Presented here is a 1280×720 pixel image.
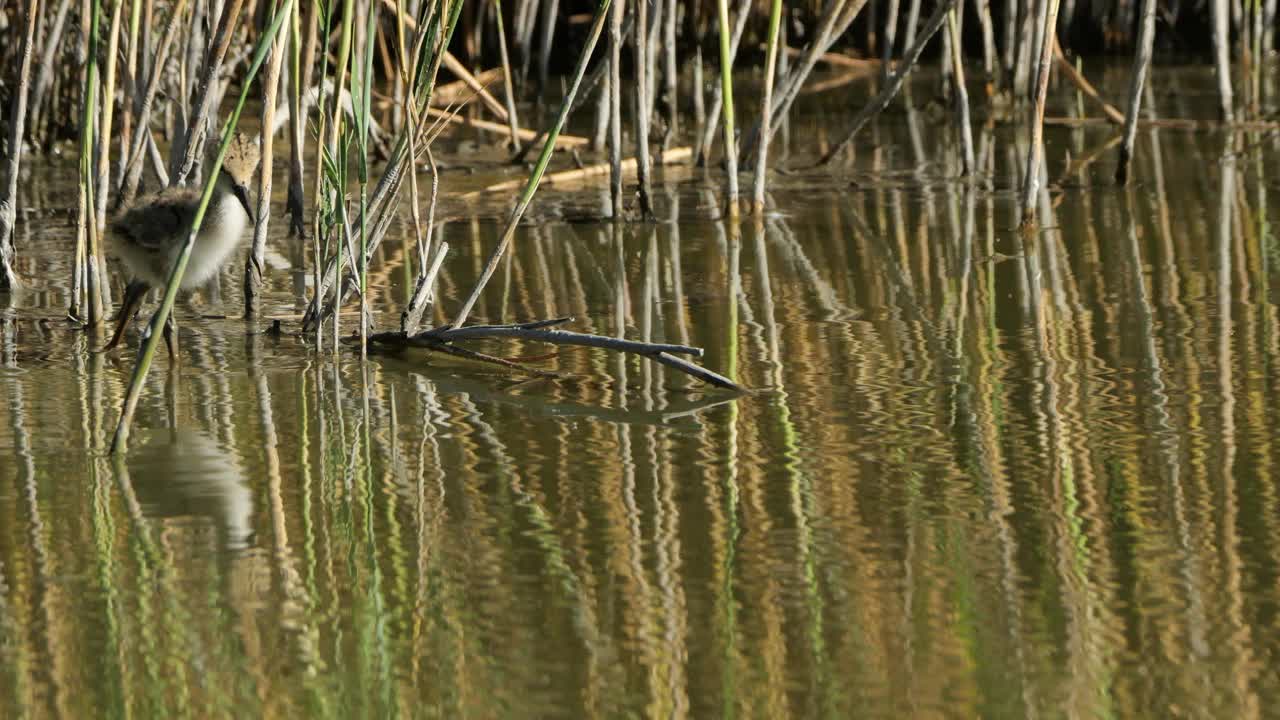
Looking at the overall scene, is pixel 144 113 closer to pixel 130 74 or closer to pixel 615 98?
pixel 130 74

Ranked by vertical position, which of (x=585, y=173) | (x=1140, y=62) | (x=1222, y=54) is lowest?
(x=585, y=173)

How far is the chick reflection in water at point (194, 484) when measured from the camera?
108 inches

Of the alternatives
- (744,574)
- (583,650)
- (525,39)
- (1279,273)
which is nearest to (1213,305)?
(1279,273)

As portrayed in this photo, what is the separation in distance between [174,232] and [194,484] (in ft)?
3.27

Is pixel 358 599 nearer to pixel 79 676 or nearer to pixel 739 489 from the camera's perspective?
pixel 79 676

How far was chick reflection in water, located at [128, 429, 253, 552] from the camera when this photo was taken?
273 cm

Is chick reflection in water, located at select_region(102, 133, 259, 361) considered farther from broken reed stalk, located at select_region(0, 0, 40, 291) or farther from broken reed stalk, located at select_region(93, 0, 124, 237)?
broken reed stalk, located at select_region(0, 0, 40, 291)

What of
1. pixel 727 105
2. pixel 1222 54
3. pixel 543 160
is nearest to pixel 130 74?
pixel 543 160

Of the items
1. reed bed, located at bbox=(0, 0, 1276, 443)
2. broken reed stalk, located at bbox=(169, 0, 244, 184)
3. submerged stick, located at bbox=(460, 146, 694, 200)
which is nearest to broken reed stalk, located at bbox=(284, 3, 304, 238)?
reed bed, located at bbox=(0, 0, 1276, 443)

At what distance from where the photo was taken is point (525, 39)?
9.26 meters

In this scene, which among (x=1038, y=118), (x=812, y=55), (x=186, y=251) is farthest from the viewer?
(x=812, y=55)

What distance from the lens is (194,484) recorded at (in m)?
2.92

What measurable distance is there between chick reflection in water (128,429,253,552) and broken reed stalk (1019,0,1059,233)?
2556 mm

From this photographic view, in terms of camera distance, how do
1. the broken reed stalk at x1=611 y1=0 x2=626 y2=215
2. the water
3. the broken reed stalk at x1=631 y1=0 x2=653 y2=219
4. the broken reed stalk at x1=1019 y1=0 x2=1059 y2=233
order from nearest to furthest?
the water → the broken reed stalk at x1=1019 y1=0 x2=1059 y2=233 → the broken reed stalk at x1=611 y1=0 x2=626 y2=215 → the broken reed stalk at x1=631 y1=0 x2=653 y2=219
